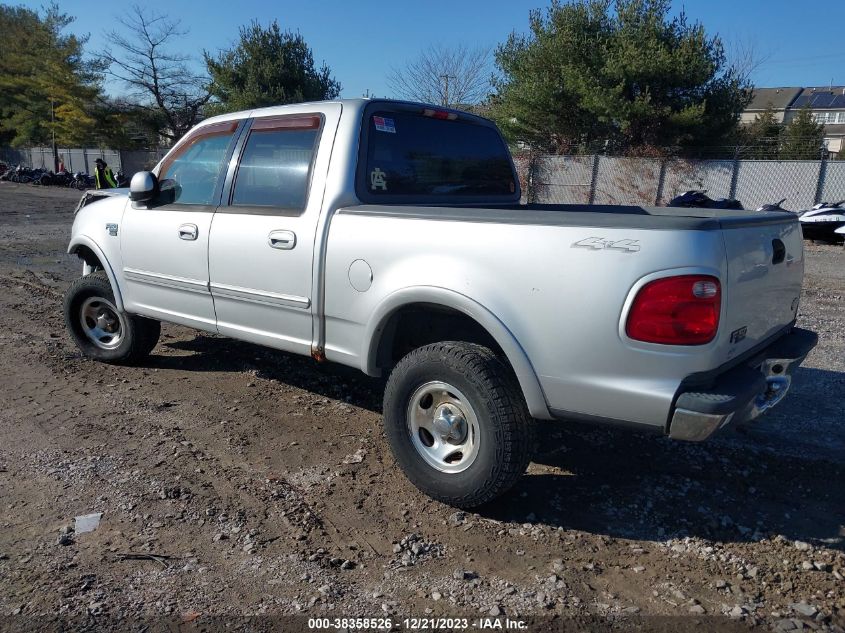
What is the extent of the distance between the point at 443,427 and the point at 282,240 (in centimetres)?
149

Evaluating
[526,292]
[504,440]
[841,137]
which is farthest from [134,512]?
[841,137]

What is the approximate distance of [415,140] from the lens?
4.32 meters

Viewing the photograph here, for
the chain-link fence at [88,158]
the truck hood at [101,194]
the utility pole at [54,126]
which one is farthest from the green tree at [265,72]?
the truck hood at [101,194]

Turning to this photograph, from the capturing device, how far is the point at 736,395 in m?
2.73

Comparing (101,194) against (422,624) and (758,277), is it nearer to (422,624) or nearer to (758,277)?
(422,624)

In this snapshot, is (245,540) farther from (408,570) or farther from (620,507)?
(620,507)

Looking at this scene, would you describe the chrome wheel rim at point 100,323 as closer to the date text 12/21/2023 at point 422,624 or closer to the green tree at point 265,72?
the date text 12/21/2023 at point 422,624

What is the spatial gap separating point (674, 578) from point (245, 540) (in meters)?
1.92

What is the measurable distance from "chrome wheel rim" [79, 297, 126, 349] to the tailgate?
472cm

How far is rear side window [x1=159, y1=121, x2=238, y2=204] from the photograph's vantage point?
4.61 m

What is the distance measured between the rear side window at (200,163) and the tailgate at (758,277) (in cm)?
326

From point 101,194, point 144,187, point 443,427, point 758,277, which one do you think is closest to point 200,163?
point 144,187

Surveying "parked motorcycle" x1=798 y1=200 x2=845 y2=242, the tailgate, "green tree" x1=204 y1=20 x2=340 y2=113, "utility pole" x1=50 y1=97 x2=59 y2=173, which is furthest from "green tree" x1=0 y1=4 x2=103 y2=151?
the tailgate

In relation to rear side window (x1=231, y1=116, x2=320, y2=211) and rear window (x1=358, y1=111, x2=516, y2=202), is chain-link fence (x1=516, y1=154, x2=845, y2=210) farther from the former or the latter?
rear side window (x1=231, y1=116, x2=320, y2=211)
